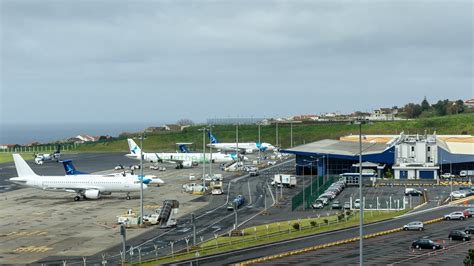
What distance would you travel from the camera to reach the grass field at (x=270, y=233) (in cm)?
6738

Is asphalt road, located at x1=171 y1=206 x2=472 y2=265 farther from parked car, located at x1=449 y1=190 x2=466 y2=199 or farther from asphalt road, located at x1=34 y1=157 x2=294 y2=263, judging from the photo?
parked car, located at x1=449 y1=190 x2=466 y2=199

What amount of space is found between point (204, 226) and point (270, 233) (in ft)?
33.8

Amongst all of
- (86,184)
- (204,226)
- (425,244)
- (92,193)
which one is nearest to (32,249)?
(204,226)

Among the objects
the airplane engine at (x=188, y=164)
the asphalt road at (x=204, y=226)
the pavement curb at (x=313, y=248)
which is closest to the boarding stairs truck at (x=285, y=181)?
the asphalt road at (x=204, y=226)

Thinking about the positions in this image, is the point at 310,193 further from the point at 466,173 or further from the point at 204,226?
the point at 466,173

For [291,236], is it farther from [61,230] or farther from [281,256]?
[61,230]

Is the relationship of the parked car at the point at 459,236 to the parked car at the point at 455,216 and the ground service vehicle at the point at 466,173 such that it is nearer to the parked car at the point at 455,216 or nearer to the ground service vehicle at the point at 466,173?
the parked car at the point at 455,216

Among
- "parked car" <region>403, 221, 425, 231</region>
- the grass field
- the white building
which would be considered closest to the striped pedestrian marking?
the grass field

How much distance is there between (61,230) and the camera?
84.2m

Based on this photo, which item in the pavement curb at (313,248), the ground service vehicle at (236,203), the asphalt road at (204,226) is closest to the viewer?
the pavement curb at (313,248)

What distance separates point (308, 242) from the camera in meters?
71.5

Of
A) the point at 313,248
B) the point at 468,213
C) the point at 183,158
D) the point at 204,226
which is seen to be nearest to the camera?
the point at 313,248

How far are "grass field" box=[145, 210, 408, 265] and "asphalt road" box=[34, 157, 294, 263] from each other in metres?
2.63

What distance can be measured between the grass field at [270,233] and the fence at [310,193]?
11052mm
